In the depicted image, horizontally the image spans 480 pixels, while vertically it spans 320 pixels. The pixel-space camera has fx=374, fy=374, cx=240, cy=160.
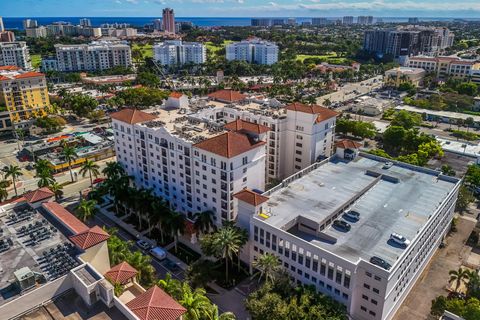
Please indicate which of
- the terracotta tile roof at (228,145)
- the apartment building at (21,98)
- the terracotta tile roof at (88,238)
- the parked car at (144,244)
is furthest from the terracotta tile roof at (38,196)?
the apartment building at (21,98)

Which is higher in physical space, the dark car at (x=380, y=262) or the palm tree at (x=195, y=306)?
the dark car at (x=380, y=262)

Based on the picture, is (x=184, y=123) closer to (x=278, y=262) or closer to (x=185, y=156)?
(x=185, y=156)

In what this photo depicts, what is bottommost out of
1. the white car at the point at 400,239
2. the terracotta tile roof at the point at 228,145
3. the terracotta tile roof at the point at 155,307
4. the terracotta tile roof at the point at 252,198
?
the white car at the point at 400,239

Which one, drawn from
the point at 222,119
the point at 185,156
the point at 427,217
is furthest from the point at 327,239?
the point at 222,119

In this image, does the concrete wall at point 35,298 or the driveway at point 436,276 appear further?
the driveway at point 436,276

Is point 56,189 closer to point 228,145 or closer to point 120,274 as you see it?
point 228,145

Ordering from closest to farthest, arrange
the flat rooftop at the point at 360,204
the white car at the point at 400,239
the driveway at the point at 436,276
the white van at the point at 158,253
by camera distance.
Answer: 1. the white car at the point at 400,239
2. the flat rooftop at the point at 360,204
3. the driveway at the point at 436,276
4. the white van at the point at 158,253

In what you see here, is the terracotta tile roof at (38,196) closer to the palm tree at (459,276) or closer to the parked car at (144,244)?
the parked car at (144,244)
